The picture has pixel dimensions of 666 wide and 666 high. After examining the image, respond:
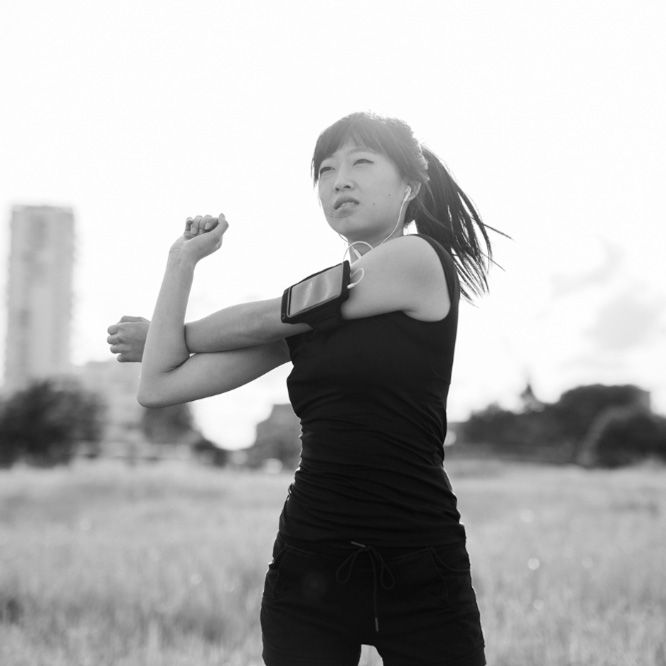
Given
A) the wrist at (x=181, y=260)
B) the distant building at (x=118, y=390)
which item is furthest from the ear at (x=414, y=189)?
the distant building at (x=118, y=390)

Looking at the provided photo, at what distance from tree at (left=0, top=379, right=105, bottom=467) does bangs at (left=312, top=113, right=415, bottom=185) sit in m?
37.7

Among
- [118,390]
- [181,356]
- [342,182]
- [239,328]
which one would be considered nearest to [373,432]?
[239,328]

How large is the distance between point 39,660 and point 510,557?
4279 millimetres

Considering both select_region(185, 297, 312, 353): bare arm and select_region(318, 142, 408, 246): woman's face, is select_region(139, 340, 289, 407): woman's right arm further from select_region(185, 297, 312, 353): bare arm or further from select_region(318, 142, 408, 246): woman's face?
select_region(318, 142, 408, 246): woman's face

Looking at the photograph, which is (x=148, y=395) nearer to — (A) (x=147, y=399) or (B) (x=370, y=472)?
(A) (x=147, y=399)

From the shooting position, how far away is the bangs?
208 centimetres

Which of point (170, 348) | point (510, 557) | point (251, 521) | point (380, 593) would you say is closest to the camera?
point (380, 593)

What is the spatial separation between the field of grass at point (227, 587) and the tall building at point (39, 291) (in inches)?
4005

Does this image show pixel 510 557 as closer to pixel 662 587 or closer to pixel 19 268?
pixel 662 587

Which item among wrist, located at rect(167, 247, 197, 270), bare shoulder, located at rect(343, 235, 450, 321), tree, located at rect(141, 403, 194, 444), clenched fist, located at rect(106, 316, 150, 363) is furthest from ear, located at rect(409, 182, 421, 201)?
tree, located at rect(141, 403, 194, 444)

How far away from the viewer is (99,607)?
17.2 ft

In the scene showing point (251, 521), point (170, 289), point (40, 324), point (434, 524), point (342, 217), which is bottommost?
point (251, 521)

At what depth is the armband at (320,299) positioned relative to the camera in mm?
1813

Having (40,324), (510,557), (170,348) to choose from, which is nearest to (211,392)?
(170,348)
